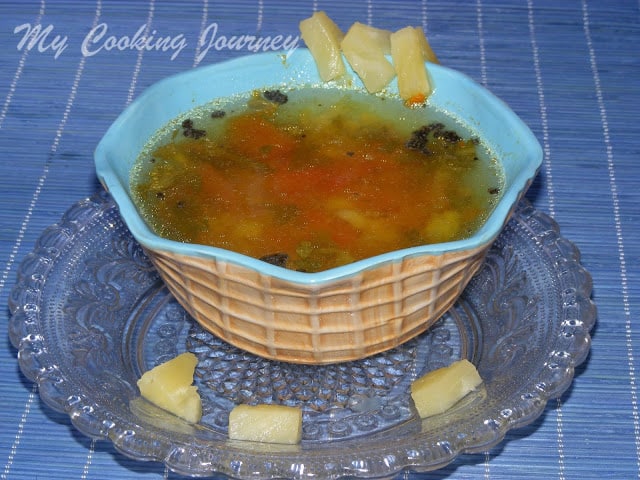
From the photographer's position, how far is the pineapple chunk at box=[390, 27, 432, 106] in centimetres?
207

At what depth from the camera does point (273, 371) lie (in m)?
1.96

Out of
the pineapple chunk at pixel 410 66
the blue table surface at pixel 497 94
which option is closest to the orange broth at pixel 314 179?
the pineapple chunk at pixel 410 66

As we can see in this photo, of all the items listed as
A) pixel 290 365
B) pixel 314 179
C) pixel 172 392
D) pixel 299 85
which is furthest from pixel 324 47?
pixel 172 392

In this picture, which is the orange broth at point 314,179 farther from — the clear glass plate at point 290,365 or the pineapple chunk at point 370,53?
the clear glass plate at point 290,365

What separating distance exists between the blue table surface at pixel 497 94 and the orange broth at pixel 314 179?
398mm

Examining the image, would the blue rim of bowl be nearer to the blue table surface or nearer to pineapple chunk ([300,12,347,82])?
pineapple chunk ([300,12,347,82])

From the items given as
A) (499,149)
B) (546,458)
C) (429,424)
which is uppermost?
(499,149)

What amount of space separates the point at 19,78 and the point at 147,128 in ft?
2.53

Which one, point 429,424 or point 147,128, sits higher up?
point 147,128

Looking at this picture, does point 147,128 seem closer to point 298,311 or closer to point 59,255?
point 59,255

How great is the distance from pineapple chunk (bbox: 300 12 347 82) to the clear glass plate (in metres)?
0.46

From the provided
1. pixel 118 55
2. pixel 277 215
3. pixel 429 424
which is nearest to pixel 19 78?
pixel 118 55

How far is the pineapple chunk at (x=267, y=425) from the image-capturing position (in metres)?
1.78

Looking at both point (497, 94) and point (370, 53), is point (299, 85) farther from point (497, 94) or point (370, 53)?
point (497, 94)
